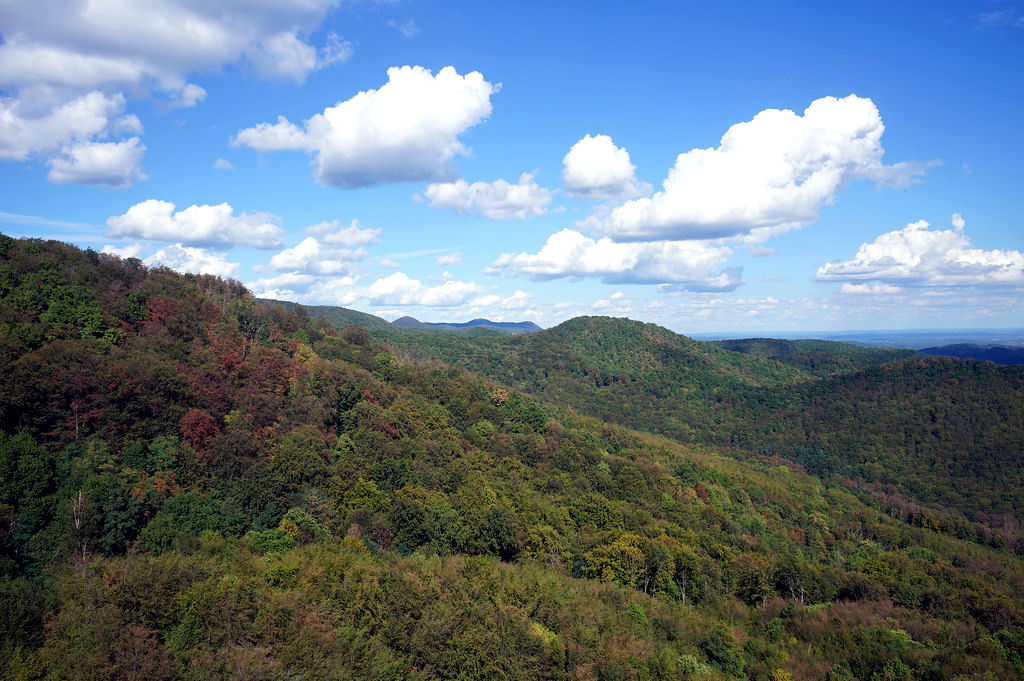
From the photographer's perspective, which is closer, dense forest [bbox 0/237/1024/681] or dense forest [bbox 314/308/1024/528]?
dense forest [bbox 0/237/1024/681]

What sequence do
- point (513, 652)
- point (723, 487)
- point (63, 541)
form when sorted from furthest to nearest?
point (723, 487)
point (63, 541)
point (513, 652)

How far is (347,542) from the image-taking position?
40.0 metres

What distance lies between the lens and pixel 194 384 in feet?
171

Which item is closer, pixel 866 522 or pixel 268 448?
pixel 268 448

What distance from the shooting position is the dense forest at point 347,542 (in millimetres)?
26250

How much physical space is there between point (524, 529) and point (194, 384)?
34.6m

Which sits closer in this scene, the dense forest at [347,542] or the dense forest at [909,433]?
the dense forest at [347,542]

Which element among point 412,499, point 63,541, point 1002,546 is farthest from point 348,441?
point 1002,546

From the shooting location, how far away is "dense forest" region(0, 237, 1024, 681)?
26.2 metres

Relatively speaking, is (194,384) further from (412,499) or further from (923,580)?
(923,580)

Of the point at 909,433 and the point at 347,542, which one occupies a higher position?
the point at 347,542

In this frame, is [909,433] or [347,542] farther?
[909,433]

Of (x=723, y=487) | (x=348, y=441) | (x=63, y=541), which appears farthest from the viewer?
(x=723, y=487)

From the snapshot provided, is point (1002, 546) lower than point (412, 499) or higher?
lower
